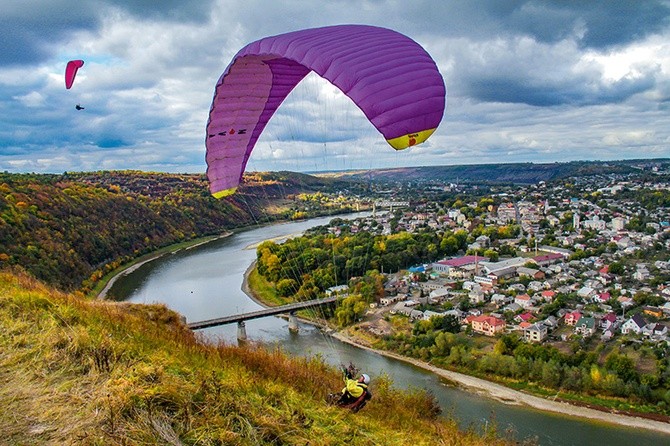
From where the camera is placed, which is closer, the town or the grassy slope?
the grassy slope

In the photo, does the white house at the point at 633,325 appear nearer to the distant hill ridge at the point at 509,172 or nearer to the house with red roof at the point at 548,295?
the house with red roof at the point at 548,295

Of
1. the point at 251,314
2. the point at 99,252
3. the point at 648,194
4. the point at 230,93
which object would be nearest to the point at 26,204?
the point at 99,252

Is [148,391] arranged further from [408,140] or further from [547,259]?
[547,259]

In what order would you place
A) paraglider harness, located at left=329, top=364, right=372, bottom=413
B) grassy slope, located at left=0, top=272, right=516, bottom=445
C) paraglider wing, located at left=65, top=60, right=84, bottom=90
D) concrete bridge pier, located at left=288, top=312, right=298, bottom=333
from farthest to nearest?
concrete bridge pier, located at left=288, top=312, right=298, bottom=333, paraglider wing, located at left=65, top=60, right=84, bottom=90, paraglider harness, located at left=329, top=364, right=372, bottom=413, grassy slope, located at left=0, top=272, right=516, bottom=445

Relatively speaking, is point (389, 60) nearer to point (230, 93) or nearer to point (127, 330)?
point (230, 93)

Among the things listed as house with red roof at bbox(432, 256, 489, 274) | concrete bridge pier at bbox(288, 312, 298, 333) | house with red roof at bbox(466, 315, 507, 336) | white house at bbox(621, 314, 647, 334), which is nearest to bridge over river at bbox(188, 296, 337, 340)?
concrete bridge pier at bbox(288, 312, 298, 333)

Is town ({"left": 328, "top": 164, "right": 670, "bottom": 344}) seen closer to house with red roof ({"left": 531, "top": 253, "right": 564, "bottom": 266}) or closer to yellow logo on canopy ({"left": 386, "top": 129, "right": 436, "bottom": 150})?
house with red roof ({"left": 531, "top": 253, "right": 564, "bottom": 266})

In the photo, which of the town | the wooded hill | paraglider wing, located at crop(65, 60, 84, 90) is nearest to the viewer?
paraglider wing, located at crop(65, 60, 84, 90)

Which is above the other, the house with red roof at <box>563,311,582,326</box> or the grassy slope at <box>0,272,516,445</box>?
the grassy slope at <box>0,272,516,445</box>

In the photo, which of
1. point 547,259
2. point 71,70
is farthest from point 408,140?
point 547,259
